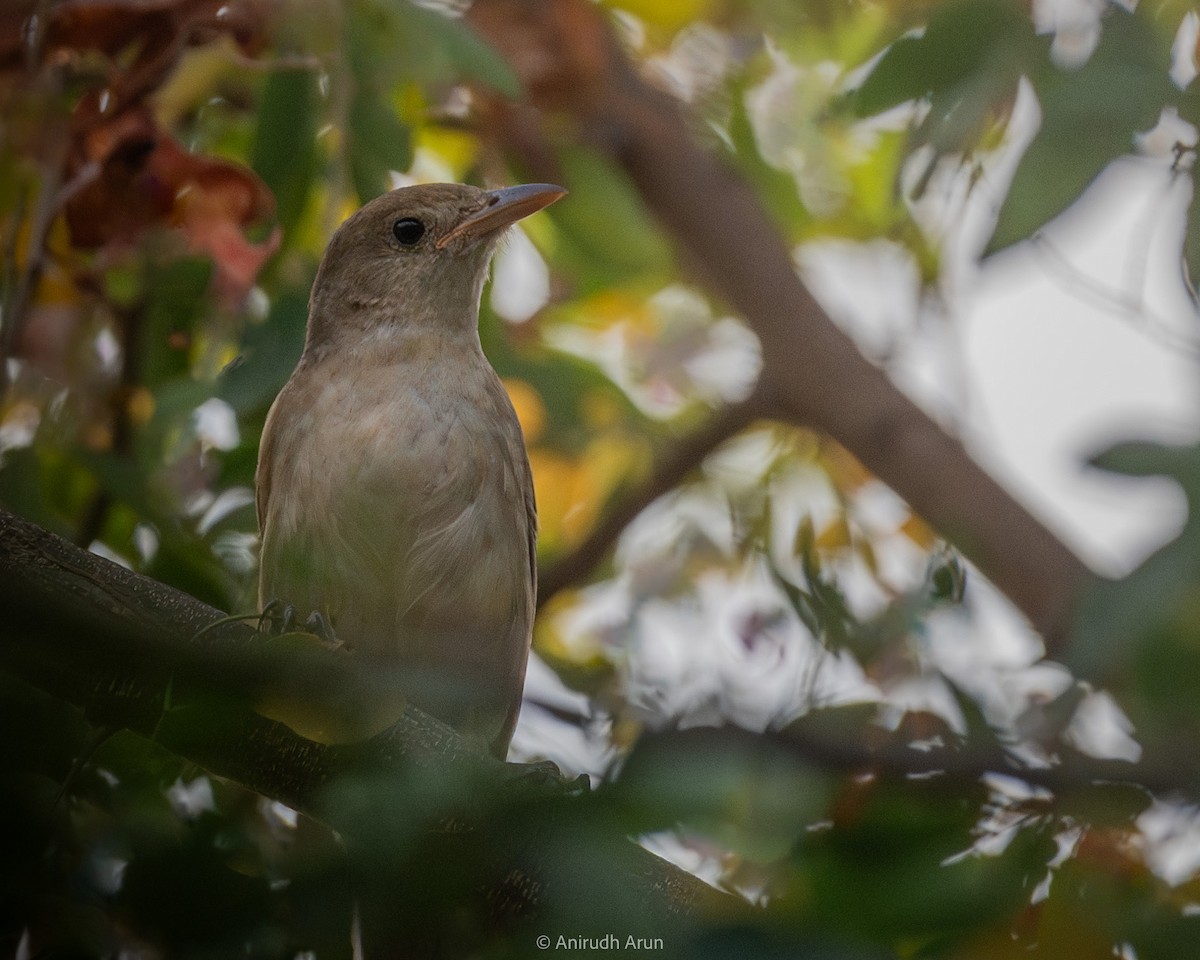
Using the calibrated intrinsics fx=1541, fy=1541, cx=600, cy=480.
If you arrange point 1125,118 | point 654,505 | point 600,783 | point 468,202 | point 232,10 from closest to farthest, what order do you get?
point 600,783, point 1125,118, point 232,10, point 468,202, point 654,505

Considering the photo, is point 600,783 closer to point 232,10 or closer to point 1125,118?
point 1125,118

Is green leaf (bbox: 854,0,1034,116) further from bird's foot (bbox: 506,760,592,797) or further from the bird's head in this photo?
the bird's head

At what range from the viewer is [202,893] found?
2113 mm

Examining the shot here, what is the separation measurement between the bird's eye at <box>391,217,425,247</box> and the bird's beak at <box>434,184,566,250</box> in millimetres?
92

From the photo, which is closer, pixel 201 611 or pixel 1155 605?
pixel 1155 605

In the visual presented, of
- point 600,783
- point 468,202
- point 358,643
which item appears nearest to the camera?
point 600,783

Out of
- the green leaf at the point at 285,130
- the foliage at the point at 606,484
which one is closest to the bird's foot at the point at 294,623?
the foliage at the point at 606,484

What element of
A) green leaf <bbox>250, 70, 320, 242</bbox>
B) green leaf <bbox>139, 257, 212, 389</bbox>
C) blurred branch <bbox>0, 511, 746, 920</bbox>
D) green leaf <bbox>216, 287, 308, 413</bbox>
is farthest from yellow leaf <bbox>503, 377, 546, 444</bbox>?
blurred branch <bbox>0, 511, 746, 920</bbox>

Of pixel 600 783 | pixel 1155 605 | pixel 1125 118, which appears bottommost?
pixel 600 783

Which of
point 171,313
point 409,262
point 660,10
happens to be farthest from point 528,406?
point 660,10

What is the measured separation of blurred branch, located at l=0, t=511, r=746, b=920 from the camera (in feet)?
5.74

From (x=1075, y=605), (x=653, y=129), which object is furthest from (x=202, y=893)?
(x=653, y=129)

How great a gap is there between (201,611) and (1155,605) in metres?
1.45

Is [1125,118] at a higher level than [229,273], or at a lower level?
higher
